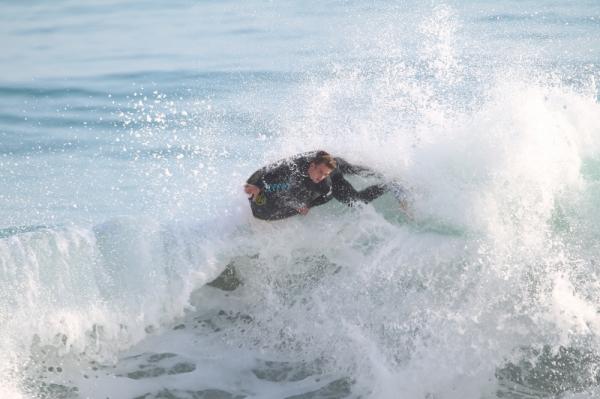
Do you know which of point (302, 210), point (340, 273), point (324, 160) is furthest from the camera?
point (302, 210)

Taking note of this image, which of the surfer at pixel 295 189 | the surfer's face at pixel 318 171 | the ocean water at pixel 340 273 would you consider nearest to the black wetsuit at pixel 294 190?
the surfer at pixel 295 189

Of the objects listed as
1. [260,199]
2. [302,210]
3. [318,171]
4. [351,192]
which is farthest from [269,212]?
[351,192]

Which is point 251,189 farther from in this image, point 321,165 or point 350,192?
point 350,192

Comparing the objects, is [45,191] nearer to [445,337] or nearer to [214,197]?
[214,197]

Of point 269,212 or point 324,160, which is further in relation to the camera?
point 269,212

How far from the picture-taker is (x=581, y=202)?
26.1 ft

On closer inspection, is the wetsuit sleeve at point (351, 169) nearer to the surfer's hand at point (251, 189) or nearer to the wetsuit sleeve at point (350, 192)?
the wetsuit sleeve at point (350, 192)

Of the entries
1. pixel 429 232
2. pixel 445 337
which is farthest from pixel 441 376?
pixel 429 232

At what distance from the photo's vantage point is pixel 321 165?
733cm

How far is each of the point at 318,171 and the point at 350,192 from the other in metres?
0.53

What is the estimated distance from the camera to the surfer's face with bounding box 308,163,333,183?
7352 mm

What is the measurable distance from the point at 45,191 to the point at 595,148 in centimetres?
766

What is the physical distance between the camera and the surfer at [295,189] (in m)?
7.57

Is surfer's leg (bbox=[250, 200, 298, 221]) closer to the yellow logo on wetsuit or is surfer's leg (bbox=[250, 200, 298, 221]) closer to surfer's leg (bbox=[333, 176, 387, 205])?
the yellow logo on wetsuit
